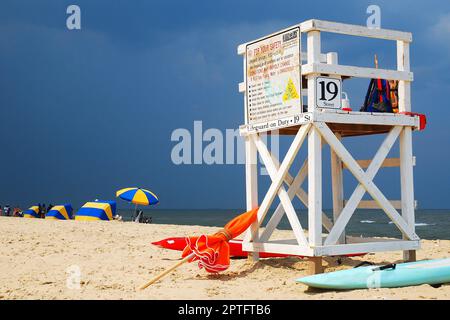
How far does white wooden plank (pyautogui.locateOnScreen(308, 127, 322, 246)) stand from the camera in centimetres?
833

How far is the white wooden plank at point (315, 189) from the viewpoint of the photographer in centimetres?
833

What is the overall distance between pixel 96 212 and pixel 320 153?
17140mm

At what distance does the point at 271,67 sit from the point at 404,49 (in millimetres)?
2251

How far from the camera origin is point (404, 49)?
961 cm

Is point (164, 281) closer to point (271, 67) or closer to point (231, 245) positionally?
point (231, 245)

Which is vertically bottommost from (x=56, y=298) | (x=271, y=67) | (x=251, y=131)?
(x=56, y=298)

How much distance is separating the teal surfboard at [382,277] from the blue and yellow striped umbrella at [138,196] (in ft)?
54.6

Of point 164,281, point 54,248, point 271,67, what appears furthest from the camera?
point 54,248

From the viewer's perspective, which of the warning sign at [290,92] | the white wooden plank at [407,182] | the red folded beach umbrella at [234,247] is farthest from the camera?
the red folded beach umbrella at [234,247]

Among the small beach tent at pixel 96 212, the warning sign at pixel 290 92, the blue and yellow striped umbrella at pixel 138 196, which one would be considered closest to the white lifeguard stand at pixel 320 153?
the warning sign at pixel 290 92

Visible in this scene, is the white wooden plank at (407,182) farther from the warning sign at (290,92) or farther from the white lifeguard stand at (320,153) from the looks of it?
the warning sign at (290,92)

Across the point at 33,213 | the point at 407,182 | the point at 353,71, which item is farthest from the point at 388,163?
the point at 33,213

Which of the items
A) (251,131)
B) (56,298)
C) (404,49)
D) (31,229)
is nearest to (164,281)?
(56,298)
